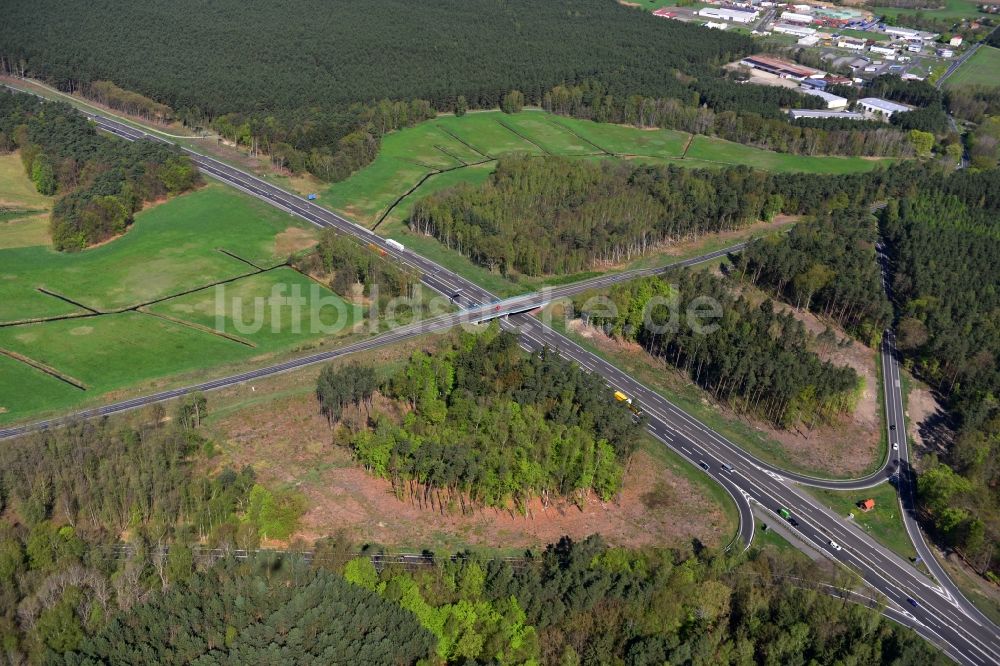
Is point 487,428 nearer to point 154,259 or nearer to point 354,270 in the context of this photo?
point 354,270

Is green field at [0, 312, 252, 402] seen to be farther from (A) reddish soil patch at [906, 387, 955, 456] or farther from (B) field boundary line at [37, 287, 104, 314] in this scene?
(A) reddish soil patch at [906, 387, 955, 456]

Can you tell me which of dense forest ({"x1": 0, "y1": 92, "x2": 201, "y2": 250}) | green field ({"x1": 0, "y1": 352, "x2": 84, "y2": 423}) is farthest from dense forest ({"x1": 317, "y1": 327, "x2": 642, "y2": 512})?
dense forest ({"x1": 0, "y1": 92, "x2": 201, "y2": 250})

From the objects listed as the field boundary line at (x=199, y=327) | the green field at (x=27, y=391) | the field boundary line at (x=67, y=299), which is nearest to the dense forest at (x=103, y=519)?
the green field at (x=27, y=391)

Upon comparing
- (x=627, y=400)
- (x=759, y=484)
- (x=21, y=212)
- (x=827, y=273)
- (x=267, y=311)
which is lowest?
(x=759, y=484)

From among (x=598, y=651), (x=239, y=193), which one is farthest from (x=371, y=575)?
(x=239, y=193)

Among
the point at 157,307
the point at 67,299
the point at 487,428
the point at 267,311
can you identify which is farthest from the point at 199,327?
the point at 487,428

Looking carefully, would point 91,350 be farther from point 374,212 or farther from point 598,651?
point 598,651
